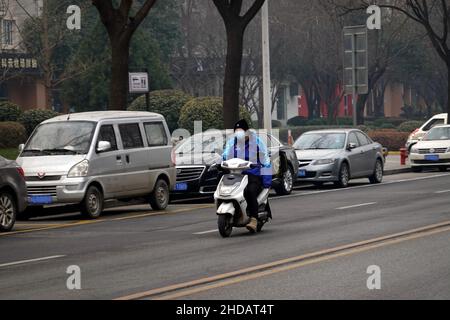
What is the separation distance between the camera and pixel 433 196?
2634 cm

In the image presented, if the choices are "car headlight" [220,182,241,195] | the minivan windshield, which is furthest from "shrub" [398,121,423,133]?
"car headlight" [220,182,241,195]

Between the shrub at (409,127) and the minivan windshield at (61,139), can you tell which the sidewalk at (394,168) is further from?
the shrub at (409,127)

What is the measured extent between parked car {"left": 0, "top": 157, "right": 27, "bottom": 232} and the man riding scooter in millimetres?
3859

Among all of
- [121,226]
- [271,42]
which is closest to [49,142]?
[121,226]

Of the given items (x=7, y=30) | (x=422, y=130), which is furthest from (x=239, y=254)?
(x=7, y=30)

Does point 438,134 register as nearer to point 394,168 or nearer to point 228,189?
point 394,168

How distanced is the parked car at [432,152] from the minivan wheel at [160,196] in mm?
15216

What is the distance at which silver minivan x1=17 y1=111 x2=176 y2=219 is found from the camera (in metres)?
22.7

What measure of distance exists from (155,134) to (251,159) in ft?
22.3

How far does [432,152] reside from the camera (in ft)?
126

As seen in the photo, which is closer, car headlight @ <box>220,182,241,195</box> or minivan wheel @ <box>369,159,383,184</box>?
car headlight @ <box>220,182,241,195</box>

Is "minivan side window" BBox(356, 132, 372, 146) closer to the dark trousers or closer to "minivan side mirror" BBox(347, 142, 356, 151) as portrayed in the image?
"minivan side mirror" BBox(347, 142, 356, 151)

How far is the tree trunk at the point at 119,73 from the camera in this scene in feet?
100
